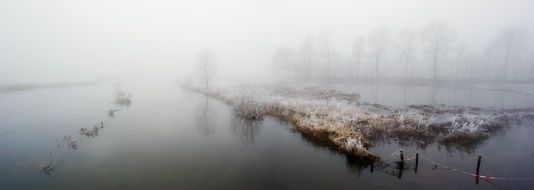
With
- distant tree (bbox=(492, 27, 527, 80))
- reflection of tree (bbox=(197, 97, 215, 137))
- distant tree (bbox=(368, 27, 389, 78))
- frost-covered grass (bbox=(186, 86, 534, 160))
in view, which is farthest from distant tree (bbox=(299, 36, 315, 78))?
frost-covered grass (bbox=(186, 86, 534, 160))

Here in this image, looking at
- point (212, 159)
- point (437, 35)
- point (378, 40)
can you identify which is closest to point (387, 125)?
point (212, 159)

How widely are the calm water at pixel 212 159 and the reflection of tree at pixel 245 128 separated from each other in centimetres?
7

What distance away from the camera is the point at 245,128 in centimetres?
2222

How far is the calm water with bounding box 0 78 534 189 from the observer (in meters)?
12.3

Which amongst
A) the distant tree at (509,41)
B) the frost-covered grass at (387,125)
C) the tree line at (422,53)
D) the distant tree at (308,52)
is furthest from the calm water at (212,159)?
the distant tree at (509,41)

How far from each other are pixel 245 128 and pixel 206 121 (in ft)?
16.1

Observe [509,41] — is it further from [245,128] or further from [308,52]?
[245,128]

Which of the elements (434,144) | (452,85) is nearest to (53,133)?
(434,144)

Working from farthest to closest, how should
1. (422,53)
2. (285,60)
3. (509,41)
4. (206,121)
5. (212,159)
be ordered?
(285,60), (422,53), (509,41), (206,121), (212,159)

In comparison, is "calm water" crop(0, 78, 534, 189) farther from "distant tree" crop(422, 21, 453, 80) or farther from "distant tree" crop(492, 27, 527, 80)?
"distant tree" crop(492, 27, 527, 80)

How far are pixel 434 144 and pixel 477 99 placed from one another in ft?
72.5

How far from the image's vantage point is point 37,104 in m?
34.3

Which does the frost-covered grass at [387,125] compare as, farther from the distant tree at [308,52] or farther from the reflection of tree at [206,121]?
the distant tree at [308,52]

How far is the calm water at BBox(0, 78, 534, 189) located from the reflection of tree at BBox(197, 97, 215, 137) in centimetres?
9
